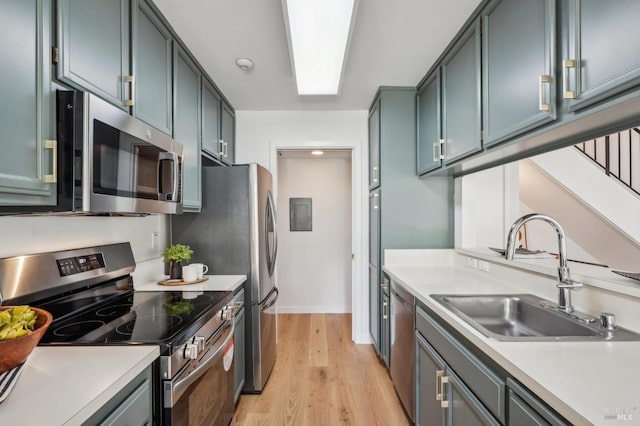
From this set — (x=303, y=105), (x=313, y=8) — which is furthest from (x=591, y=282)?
(x=303, y=105)

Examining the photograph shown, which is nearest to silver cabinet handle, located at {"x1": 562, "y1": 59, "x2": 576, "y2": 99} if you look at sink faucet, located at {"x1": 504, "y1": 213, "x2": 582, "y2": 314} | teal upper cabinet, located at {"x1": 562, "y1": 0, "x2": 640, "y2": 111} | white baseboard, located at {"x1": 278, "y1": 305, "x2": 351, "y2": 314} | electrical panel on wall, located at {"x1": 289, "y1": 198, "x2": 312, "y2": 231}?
teal upper cabinet, located at {"x1": 562, "y1": 0, "x2": 640, "y2": 111}

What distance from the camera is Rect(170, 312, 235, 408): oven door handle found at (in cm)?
107

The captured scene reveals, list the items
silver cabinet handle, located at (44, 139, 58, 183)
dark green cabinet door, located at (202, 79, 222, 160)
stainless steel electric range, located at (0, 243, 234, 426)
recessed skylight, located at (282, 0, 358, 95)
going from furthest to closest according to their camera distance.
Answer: dark green cabinet door, located at (202, 79, 222, 160) → recessed skylight, located at (282, 0, 358, 95) → stainless steel electric range, located at (0, 243, 234, 426) → silver cabinet handle, located at (44, 139, 58, 183)

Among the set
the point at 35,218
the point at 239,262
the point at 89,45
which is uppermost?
the point at 89,45

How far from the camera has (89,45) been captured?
3.63 feet

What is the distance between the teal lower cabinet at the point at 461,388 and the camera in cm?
83

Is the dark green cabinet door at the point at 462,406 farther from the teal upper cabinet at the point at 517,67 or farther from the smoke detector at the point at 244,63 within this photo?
the smoke detector at the point at 244,63

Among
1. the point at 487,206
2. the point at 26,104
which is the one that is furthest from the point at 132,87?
the point at 487,206

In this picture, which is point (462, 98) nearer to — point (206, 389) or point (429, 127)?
point (429, 127)

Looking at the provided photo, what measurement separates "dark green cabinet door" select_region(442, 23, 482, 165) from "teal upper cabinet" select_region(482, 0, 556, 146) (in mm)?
79

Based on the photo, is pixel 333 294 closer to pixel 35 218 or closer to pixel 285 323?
pixel 285 323

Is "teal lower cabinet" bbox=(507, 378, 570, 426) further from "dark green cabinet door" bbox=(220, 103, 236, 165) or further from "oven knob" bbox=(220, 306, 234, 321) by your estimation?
"dark green cabinet door" bbox=(220, 103, 236, 165)

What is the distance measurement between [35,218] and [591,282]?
2.29 meters

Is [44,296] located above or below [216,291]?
above
